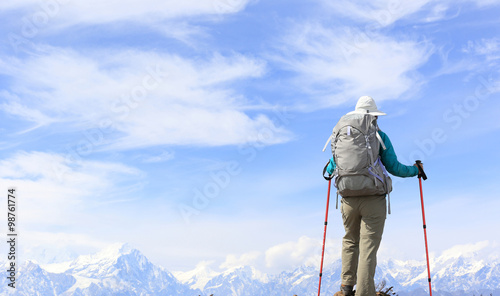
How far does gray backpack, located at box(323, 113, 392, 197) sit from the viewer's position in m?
9.66

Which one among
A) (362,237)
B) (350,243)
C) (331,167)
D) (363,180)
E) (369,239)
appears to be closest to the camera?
(363,180)

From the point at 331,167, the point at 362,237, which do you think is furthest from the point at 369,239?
the point at 331,167

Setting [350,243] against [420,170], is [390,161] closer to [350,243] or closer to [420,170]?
[420,170]

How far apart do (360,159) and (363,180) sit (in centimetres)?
40

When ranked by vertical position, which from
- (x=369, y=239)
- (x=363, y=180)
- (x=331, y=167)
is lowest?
(x=369, y=239)

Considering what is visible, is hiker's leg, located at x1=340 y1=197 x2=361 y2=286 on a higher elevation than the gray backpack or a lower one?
lower

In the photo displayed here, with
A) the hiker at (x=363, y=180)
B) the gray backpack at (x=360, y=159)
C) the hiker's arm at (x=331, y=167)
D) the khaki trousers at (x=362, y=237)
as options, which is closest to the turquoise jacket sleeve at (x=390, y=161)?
the hiker at (x=363, y=180)

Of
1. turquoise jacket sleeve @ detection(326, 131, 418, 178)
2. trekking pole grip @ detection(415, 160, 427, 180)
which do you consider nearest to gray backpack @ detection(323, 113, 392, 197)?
turquoise jacket sleeve @ detection(326, 131, 418, 178)

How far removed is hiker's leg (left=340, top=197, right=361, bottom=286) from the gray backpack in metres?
0.51

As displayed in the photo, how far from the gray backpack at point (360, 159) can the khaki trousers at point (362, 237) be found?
282 millimetres

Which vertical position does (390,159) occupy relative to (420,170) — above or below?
below

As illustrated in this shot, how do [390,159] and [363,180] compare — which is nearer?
[363,180]

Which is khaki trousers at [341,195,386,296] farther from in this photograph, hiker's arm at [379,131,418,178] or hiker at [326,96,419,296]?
hiker's arm at [379,131,418,178]

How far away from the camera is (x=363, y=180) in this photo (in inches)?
380
